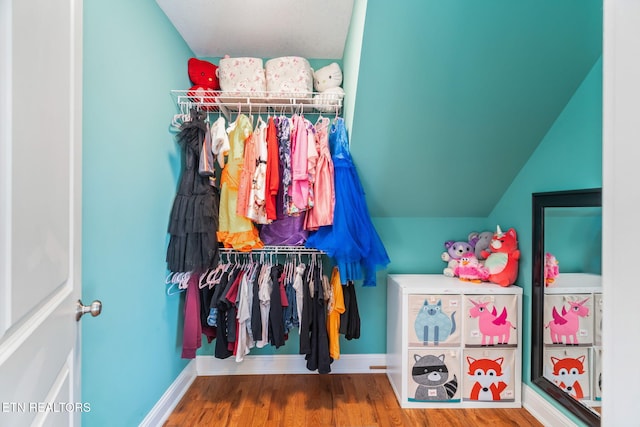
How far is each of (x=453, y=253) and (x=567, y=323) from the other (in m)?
0.77

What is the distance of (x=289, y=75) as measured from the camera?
6.50ft

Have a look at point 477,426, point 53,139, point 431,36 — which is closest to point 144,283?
point 53,139

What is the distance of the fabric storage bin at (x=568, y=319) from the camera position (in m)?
1.48

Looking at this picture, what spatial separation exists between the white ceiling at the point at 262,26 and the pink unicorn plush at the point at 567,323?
214cm

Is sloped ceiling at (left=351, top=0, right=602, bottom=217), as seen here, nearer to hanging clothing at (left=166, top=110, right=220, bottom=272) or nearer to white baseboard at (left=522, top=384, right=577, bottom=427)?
hanging clothing at (left=166, top=110, right=220, bottom=272)

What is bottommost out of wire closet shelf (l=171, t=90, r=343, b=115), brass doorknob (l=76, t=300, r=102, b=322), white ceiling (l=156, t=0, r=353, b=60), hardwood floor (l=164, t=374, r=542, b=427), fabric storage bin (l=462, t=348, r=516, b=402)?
hardwood floor (l=164, t=374, r=542, b=427)

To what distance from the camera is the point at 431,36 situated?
1.38 metres

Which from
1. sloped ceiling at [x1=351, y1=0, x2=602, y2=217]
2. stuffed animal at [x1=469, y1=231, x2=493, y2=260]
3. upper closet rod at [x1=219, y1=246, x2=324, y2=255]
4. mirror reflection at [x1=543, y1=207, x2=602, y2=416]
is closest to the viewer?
sloped ceiling at [x1=351, y1=0, x2=602, y2=217]

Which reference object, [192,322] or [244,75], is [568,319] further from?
[244,75]

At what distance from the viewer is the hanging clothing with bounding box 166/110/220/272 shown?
1.77m

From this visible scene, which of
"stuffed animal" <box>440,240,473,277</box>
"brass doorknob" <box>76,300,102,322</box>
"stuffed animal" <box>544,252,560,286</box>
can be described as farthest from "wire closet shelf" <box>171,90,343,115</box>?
"stuffed animal" <box>544,252,560,286</box>

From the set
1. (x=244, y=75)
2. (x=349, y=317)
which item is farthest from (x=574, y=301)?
(x=244, y=75)

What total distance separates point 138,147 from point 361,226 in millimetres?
1360

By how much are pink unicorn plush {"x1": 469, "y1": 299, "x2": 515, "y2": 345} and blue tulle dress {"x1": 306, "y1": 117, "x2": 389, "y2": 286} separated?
0.72 metres
